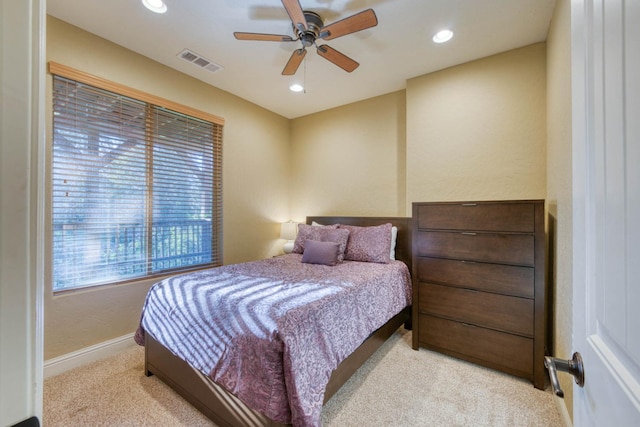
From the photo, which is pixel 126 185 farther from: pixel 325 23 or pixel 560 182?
pixel 560 182

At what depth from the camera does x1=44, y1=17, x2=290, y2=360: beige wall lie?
2090 mm

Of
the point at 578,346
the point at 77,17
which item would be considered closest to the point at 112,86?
the point at 77,17

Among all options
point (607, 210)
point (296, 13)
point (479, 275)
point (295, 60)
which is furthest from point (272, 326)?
point (295, 60)

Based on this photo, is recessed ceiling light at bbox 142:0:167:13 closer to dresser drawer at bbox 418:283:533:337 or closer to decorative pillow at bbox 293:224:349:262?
decorative pillow at bbox 293:224:349:262

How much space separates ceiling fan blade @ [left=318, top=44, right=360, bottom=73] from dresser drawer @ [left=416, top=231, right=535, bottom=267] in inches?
62.7

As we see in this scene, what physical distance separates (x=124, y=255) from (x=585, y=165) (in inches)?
120

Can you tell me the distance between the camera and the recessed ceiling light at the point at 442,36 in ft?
7.22

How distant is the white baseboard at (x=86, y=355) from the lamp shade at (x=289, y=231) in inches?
79.4

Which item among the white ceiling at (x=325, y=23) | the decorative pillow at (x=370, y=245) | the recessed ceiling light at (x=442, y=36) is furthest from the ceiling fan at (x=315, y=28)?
the decorative pillow at (x=370, y=245)

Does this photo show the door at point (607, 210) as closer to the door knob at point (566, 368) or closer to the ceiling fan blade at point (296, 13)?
the door knob at point (566, 368)

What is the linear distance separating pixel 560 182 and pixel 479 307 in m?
1.08

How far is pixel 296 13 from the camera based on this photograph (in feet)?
5.50

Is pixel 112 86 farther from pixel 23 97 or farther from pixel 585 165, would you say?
pixel 585 165

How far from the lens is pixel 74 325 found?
2.14m
